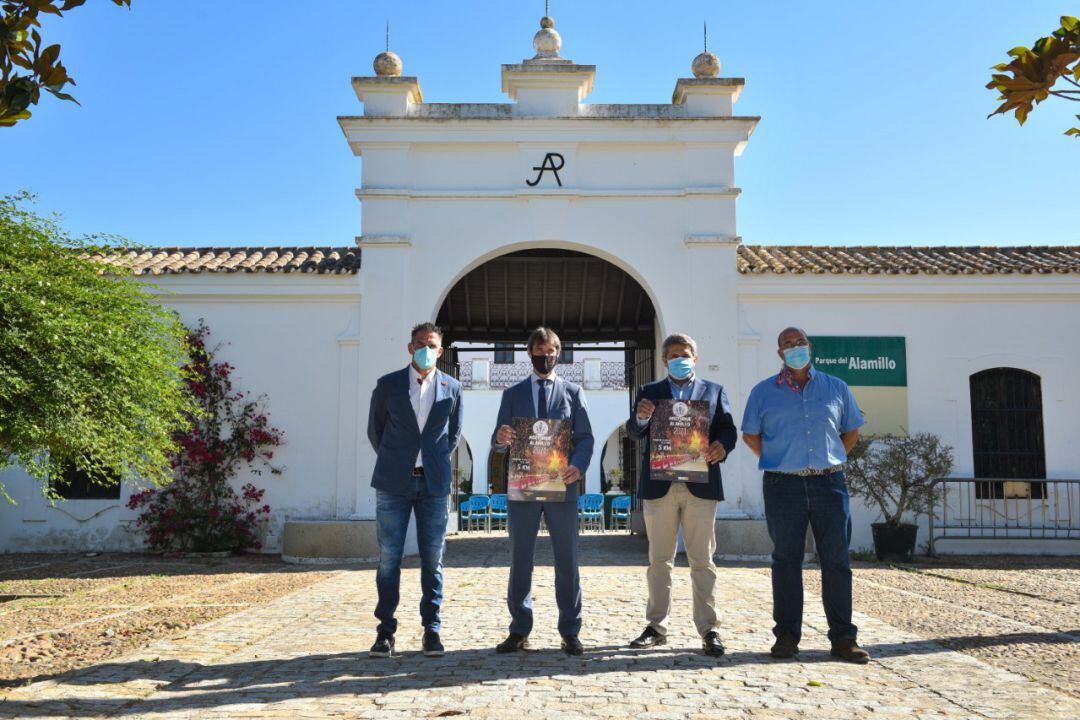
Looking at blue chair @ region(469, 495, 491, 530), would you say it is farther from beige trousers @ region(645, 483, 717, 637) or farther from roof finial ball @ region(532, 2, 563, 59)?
beige trousers @ region(645, 483, 717, 637)

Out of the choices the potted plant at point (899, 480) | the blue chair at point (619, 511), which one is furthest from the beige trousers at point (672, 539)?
the blue chair at point (619, 511)

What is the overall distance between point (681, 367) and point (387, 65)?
8442mm

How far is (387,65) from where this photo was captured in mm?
12047

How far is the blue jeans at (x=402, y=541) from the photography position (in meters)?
5.06

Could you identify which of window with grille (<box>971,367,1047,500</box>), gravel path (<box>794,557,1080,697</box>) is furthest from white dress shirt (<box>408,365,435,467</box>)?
window with grille (<box>971,367,1047,500</box>)

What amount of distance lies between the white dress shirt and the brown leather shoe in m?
2.63

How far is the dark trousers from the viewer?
16.5ft

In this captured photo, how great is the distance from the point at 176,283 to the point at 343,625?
746cm

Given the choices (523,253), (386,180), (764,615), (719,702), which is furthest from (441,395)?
(523,253)

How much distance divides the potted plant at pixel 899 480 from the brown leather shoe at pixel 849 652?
6.47 metres

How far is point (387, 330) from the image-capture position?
1170 cm

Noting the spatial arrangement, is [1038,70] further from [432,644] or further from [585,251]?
[585,251]

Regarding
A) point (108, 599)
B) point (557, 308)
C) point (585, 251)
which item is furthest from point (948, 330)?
point (108, 599)

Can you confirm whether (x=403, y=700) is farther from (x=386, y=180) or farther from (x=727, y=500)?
(x=386, y=180)
